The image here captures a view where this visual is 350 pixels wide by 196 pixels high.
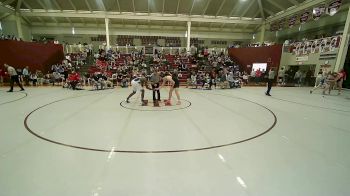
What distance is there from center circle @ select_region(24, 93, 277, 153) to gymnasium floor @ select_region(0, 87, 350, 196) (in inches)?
0.8

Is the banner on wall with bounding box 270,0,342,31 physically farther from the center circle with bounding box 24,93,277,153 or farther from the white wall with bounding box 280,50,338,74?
the center circle with bounding box 24,93,277,153

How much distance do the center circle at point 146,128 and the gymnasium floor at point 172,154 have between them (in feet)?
0.07

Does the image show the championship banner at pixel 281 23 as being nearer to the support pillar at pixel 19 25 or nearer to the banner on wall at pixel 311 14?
the banner on wall at pixel 311 14

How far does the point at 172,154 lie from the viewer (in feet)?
11.0

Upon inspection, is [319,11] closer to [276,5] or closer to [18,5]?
[276,5]

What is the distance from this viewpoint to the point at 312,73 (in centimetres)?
1630

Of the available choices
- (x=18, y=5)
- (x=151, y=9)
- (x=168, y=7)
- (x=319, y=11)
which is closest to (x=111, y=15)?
(x=151, y=9)

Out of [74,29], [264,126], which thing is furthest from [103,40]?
[264,126]

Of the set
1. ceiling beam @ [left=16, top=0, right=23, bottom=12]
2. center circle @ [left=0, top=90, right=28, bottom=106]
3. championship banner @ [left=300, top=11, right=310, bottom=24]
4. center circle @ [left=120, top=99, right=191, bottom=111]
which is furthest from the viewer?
ceiling beam @ [left=16, top=0, right=23, bottom=12]

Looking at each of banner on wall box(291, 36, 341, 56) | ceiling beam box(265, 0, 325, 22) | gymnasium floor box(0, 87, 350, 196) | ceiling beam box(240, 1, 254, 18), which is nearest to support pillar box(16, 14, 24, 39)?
gymnasium floor box(0, 87, 350, 196)

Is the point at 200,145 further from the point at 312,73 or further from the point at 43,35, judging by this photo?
the point at 43,35

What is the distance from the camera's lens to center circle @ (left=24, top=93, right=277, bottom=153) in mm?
3727

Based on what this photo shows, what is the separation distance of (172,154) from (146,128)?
1498mm

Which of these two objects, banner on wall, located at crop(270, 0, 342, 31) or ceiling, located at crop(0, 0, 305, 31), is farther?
ceiling, located at crop(0, 0, 305, 31)
